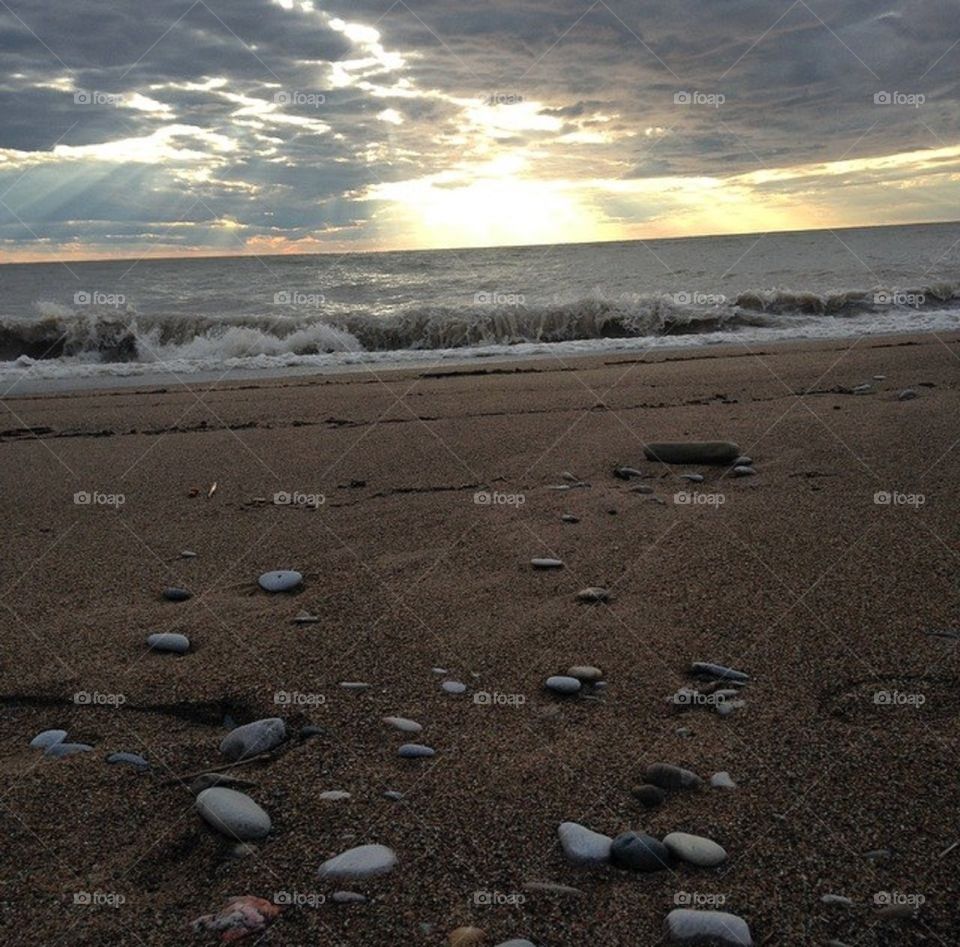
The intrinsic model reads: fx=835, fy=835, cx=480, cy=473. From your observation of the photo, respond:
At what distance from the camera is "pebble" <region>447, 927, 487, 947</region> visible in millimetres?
1606

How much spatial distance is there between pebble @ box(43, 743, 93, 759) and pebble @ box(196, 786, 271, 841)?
0.48 m

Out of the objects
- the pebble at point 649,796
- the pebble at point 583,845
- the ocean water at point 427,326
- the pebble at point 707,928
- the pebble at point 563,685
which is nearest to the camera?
the pebble at point 707,928

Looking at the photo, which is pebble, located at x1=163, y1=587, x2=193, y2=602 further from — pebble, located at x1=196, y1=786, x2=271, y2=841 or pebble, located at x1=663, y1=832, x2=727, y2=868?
pebble, located at x1=663, y1=832, x2=727, y2=868

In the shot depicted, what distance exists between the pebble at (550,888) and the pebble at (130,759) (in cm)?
107

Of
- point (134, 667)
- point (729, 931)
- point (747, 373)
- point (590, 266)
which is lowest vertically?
point (729, 931)

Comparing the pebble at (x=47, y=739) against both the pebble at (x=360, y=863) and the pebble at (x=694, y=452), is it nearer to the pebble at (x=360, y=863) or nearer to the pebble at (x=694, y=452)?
the pebble at (x=360, y=863)

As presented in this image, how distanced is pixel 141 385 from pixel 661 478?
8.09m

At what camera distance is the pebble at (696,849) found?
5.89 feet

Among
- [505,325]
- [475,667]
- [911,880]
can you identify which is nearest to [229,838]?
[475,667]

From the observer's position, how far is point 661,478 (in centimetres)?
485

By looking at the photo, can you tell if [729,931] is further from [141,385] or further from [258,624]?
[141,385]

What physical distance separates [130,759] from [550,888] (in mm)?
1179

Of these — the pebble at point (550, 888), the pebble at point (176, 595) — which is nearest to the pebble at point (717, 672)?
the pebble at point (550, 888)

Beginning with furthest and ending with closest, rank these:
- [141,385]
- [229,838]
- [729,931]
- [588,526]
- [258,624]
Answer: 1. [141,385]
2. [588,526]
3. [258,624]
4. [229,838]
5. [729,931]
